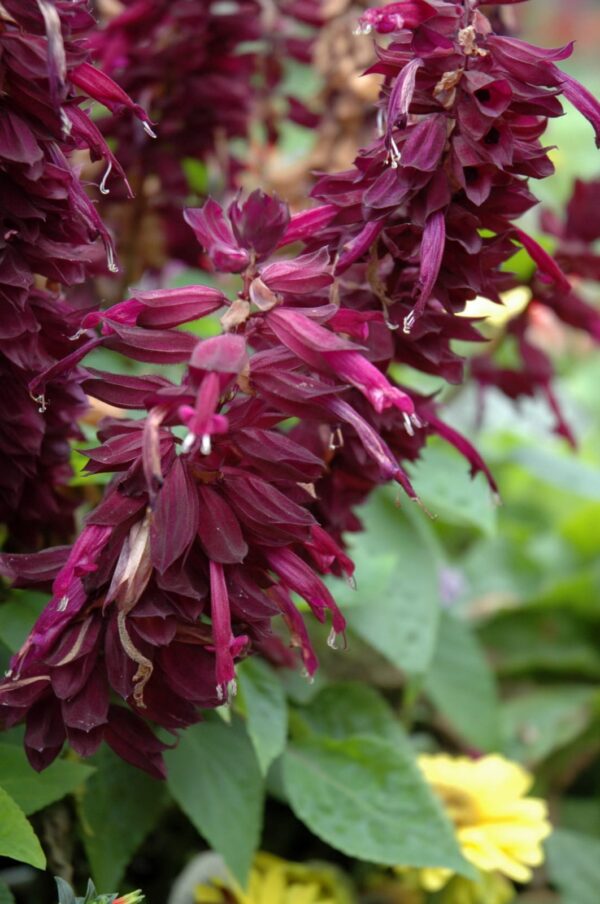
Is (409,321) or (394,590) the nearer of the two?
(409,321)

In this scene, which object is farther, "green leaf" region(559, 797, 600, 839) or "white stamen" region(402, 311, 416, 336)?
"green leaf" region(559, 797, 600, 839)

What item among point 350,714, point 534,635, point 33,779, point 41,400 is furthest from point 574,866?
point 41,400

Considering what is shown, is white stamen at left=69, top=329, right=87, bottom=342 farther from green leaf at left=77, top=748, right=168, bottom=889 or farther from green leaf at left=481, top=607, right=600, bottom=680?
green leaf at left=481, top=607, right=600, bottom=680

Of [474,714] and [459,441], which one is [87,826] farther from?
[474,714]

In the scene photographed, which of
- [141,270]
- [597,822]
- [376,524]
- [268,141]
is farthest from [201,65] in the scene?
[597,822]

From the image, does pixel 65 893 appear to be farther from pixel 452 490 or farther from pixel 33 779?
pixel 452 490

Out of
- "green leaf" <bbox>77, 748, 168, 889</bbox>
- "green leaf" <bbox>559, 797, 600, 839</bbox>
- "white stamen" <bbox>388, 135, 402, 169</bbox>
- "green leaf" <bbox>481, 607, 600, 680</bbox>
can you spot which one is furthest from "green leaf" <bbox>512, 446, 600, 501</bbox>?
"white stamen" <bbox>388, 135, 402, 169</bbox>
